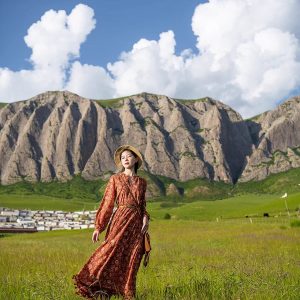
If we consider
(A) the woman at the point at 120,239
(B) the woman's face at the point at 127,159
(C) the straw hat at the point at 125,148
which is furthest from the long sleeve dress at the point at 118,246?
(C) the straw hat at the point at 125,148

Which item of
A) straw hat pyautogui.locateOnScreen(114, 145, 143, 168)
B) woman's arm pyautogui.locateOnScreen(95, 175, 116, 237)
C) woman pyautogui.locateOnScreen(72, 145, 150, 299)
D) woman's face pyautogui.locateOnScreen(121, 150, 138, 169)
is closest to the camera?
woman pyautogui.locateOnScreen(72, 145, 150, 299)

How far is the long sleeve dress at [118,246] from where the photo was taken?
809 cm

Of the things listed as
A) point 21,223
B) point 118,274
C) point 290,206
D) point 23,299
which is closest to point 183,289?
point 118,274

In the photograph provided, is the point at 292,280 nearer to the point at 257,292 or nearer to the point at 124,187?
the point at 257,292

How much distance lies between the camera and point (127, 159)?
9.09m

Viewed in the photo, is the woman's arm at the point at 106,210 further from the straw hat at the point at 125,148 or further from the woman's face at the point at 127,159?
the straw hat at the point at 125,148

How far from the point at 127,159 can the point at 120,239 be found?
66.6 inches

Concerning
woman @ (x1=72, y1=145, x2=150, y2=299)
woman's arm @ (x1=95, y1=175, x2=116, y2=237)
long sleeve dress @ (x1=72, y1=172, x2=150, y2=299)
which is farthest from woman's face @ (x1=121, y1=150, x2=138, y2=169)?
woman's arm @ (x1=95, y1=175, x2=116, y2=237)

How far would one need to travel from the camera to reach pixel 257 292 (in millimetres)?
7422

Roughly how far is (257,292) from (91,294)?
9.84ft

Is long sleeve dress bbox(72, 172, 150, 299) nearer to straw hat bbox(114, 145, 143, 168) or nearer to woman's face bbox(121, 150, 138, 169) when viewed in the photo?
woman's face bbox(121, 150, 138, 169)

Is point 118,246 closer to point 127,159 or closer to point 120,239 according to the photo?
point 120,239

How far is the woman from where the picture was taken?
8.09m

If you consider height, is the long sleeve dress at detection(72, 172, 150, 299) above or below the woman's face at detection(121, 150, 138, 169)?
below
